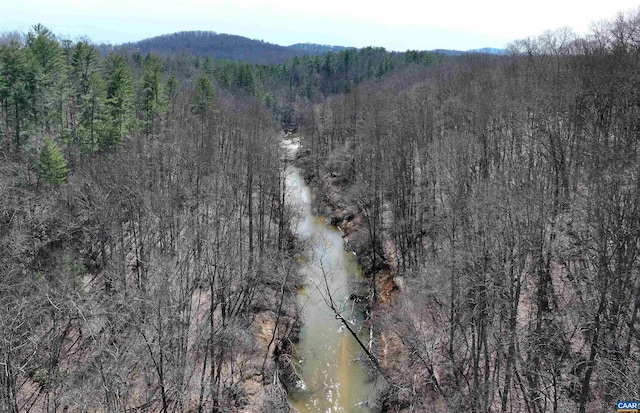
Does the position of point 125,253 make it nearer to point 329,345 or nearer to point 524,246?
point 329,345

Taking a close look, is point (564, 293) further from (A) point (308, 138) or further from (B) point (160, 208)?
(A) point (308, 138)

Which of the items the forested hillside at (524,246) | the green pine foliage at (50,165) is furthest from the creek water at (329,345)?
the green pine foliage at (50,165)

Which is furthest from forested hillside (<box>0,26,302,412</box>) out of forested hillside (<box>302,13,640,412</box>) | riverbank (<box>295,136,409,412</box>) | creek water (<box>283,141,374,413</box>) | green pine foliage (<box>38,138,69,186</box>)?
forested hillside (<box>302,13,640,412</box>)

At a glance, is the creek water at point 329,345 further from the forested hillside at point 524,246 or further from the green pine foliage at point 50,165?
the green pine foliage at point 50,165

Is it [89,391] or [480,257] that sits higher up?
[480,257]

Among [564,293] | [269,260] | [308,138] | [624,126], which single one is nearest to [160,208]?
[269,260]

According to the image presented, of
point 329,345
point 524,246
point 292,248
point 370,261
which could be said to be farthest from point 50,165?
point 524,246
